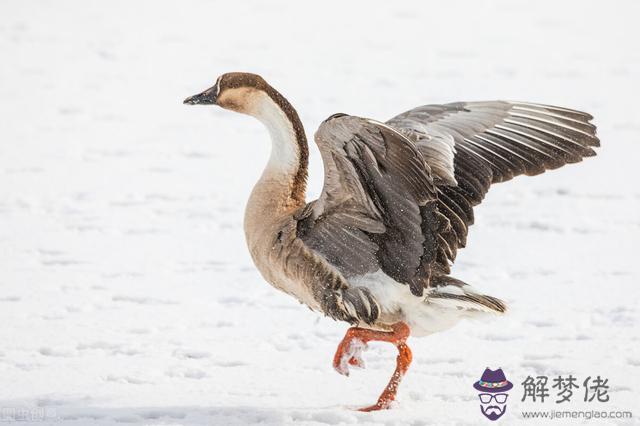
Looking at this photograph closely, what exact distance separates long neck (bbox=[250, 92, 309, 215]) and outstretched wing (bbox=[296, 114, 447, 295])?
21cm

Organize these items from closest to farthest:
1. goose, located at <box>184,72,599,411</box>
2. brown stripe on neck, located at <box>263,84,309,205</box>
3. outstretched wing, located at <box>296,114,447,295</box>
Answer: outstretched wing, located at <box>296,114,447,295</box>
goose, located at <box>184,72,599,411</box>
brown stripe on neck, located at <box>263,84,309,205</box>

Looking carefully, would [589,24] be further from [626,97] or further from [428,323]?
[428,323]

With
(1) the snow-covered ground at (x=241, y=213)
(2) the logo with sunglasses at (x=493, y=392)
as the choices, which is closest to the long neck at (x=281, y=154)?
(1) the snow-covered ground at (x=241, y=213)

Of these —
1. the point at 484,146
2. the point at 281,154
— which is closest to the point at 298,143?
the point at 281,154

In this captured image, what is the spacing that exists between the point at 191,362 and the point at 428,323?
1.30 meters

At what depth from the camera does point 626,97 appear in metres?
12.0

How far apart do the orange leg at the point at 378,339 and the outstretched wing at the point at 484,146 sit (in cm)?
41

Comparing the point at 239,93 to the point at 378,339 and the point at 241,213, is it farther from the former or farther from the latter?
the point at 241,213

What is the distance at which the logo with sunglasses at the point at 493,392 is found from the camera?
4.74m

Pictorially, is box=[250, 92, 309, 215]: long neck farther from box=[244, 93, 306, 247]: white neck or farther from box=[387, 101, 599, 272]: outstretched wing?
box=[387, 101, 599, 272]: outstretched wing

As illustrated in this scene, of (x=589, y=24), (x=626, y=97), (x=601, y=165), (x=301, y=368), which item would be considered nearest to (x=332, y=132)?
(x=301, y=368)

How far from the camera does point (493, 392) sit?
4945mm

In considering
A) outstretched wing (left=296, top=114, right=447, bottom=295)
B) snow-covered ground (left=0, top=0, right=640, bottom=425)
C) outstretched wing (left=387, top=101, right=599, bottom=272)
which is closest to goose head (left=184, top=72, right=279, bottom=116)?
outstretched wing (left=296, top=114, right=447, bottom=295)

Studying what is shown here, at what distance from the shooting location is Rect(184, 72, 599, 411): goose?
4473mm
